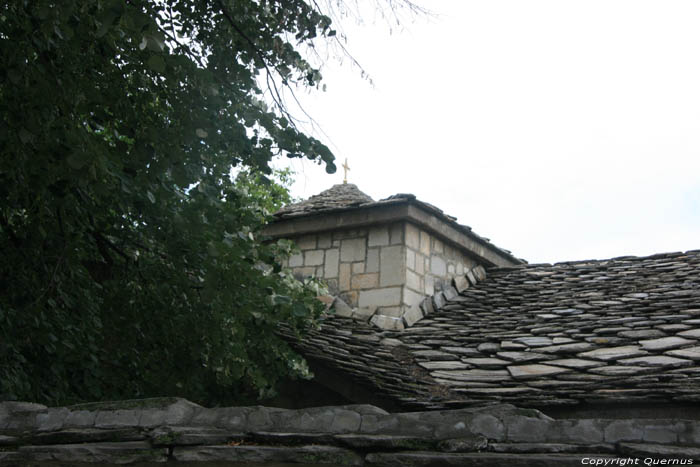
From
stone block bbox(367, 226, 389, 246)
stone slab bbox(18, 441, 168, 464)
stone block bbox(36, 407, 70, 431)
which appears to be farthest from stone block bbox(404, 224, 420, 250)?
stone slab bbox(18, 441, 168, 464)

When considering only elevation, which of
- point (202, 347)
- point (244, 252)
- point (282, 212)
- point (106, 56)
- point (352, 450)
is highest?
point (282, 212)

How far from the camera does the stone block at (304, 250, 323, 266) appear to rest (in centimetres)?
900

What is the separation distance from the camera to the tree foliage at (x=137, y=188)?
3857 millimetres

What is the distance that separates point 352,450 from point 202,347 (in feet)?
10.6

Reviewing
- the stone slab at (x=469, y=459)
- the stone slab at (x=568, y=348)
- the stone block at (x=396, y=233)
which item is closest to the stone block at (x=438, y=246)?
the stone block at (x=396, y=233)

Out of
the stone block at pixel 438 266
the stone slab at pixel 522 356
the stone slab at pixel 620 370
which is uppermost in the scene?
the stone block at pixel 438 266

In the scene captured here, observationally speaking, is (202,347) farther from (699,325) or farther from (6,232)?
(699,325)

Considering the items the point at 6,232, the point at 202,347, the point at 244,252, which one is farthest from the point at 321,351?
the point at 6,232

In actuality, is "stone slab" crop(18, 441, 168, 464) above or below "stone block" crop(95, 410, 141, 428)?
below

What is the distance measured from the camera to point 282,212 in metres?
9.51

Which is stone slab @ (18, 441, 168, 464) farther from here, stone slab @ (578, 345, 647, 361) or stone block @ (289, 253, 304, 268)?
stone block @ (289, 253, 304, 268)

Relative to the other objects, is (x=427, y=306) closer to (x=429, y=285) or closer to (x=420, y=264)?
(x=429, y=285)

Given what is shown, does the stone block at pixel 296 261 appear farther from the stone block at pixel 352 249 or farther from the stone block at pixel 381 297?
the stone block at pixel 381 297

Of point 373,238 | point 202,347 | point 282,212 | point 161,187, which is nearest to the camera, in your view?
point 161,187
